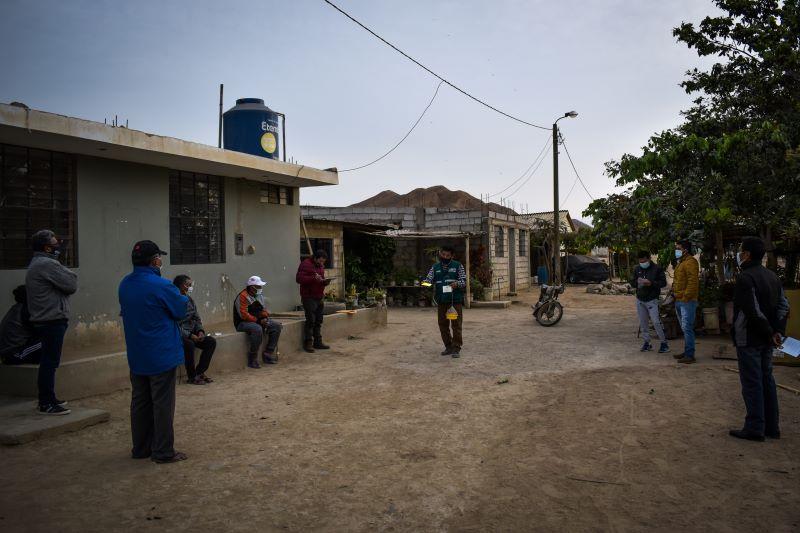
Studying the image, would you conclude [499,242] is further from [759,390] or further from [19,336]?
[19,336]

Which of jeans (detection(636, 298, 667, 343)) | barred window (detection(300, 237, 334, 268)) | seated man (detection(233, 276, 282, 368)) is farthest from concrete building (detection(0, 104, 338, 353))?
jeans (detection(636, 298, 667, 343))

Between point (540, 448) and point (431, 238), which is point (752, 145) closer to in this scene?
point (540, 448)

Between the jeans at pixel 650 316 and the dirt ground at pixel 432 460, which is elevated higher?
the jeans at pixel 650 316

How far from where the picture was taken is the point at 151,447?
4.83 m

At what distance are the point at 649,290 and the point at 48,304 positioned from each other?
8.44 m

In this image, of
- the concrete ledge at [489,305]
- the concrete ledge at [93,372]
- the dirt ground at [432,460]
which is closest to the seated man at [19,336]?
the concrete ledge at [93,372]

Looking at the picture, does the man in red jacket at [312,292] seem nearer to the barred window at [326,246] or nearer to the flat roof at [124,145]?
the flat roof at [124,145]

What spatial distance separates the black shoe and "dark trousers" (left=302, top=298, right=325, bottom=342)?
21.9ft

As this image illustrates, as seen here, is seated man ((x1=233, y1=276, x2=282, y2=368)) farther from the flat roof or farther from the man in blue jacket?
the man in blue jacket

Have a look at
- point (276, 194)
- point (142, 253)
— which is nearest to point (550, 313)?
point (276, 194)

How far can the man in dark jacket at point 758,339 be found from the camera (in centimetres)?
515

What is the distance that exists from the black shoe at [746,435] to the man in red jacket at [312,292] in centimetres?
667

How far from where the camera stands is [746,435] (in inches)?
203

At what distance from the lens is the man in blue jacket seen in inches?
184
